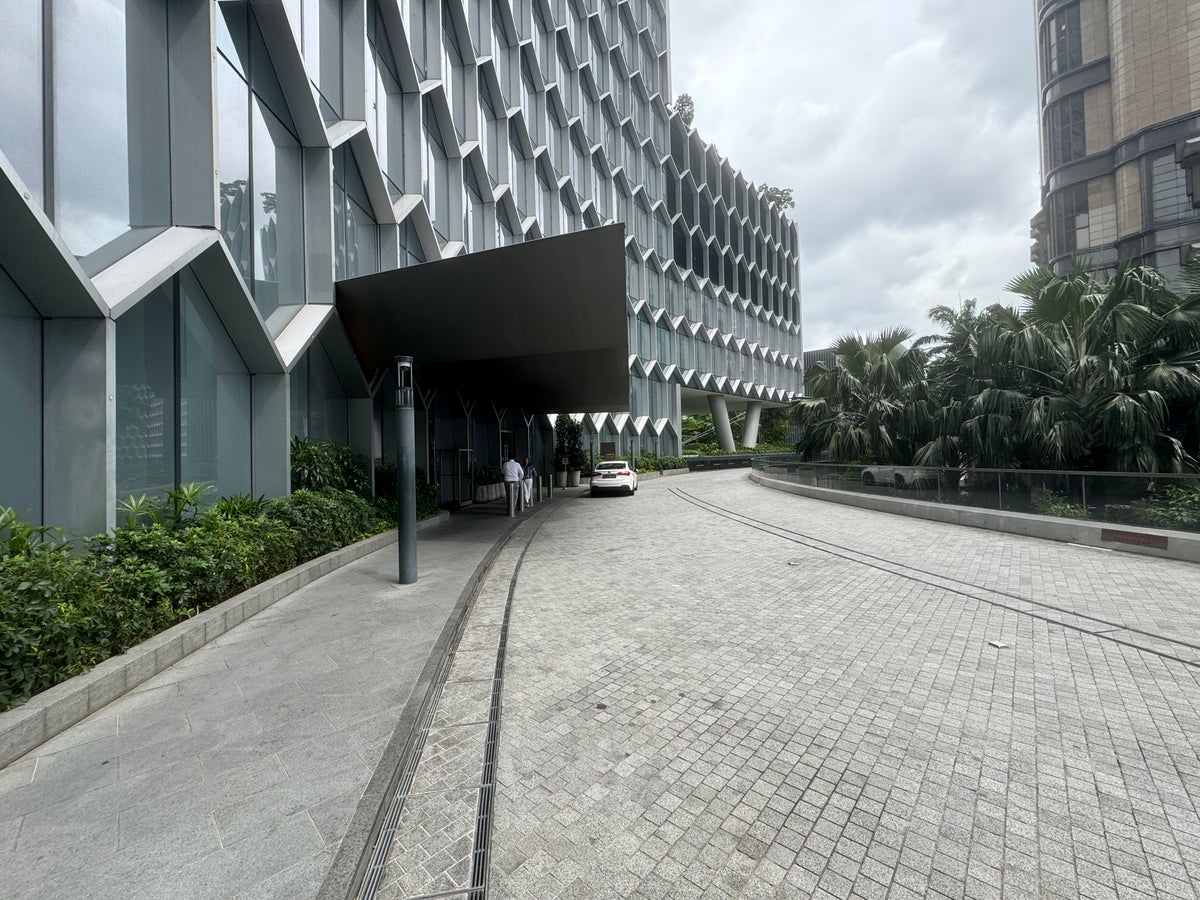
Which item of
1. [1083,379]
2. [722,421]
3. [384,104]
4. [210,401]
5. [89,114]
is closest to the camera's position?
[89,114]

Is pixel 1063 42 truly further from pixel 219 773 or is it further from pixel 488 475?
pixel 219 773

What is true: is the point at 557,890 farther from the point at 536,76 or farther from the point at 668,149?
the point at 668,149

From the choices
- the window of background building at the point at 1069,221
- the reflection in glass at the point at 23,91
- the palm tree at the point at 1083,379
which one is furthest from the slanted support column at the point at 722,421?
the reflection in glass at the point at 23,91

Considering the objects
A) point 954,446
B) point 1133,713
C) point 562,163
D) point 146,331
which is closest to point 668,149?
point 562,163

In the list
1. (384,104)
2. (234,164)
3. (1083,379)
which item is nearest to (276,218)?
(234,164)

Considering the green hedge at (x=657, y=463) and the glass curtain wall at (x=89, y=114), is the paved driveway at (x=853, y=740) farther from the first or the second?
the green hedge at (x=657, y=463)

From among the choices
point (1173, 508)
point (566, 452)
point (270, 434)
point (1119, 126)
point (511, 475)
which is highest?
point (1119, 126)

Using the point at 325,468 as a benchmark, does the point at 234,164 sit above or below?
above

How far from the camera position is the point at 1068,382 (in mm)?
12492

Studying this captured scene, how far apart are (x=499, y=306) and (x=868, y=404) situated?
46.6 ft

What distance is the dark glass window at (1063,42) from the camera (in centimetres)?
3834

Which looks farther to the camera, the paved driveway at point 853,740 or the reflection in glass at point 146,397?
the reflection in glass at point 146,397

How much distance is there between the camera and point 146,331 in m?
7.11

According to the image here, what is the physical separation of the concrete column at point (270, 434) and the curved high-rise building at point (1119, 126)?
3869 cm
